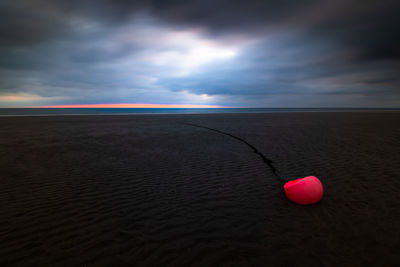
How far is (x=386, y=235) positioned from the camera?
10.0 ft

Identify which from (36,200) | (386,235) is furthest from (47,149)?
(386,235)

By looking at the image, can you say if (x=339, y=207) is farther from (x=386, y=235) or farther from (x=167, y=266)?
(x=167, y=266)

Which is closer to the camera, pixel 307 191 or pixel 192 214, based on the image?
pixel 192 214

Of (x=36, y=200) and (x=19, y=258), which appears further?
(x=36, y=200)

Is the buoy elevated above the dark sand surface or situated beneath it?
elevated above

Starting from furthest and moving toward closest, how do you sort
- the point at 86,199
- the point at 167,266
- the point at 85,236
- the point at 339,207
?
1. the point at 86,199
2. the point at 339,207
3. the point at 85,236
4. the point at 167,266

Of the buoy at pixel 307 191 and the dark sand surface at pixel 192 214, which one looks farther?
the buoy at pixel 307 191

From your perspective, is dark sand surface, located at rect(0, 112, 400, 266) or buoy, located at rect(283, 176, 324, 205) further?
buoy, located at rect(283, 176, 324, 205)

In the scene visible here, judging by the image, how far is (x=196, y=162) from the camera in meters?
7.22

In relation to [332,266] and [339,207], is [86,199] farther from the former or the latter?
[339,207]

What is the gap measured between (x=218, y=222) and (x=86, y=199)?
307 cm

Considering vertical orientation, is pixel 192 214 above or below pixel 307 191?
below

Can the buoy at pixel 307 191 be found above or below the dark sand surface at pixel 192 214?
above

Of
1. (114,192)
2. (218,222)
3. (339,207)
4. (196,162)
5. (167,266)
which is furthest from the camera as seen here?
(196,162)
